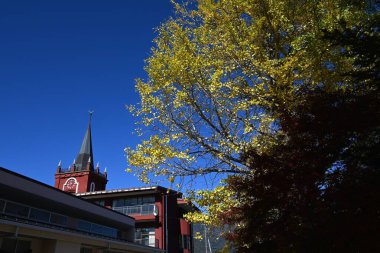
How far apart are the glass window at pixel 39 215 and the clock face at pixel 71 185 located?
35744mm

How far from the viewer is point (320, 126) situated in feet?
20.7

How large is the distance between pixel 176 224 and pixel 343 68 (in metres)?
30.4

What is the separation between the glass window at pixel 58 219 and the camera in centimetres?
2034

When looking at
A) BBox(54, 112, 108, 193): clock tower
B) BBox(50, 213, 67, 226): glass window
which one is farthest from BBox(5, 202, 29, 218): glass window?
BBox(54, 112, 108, 193): clock tower

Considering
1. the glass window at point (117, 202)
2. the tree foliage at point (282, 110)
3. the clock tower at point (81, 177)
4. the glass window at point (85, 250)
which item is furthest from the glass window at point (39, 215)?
the clock tower at point (81, 177)

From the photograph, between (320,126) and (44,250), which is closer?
(320,126)

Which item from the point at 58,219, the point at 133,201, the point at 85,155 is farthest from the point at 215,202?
the point at 85,155

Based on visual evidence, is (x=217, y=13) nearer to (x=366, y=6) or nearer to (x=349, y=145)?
(x=366, y=6)

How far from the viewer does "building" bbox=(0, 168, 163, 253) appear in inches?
587

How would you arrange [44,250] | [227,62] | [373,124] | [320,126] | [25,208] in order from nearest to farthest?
1. [373,124]
2. [320,126]
3. [227,62]
4. [44,250]
5. [25,208]

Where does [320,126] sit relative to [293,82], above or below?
below

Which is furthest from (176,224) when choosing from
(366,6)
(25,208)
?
(366,6)

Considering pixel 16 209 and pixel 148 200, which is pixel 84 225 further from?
pixel 148 200

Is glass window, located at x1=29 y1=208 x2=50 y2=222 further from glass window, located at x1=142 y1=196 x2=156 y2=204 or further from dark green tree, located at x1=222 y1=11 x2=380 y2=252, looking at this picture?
glass window, located at x1=142 y1=196 x2=156 y2=204
